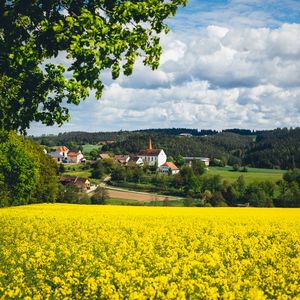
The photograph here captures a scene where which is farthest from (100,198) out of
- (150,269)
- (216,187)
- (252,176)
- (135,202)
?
(150,269)

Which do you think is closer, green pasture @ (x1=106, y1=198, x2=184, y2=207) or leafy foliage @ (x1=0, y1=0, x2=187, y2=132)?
leafy foliage @ (x1=0, y1=0, x2=187, y2=132)

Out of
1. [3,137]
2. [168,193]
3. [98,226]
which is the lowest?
[168,193]

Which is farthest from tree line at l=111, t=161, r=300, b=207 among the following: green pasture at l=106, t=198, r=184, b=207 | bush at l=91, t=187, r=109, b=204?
bush at l=91, t=187, r=109, b=204

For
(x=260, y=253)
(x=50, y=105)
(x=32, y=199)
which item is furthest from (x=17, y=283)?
(x=32, y=199)

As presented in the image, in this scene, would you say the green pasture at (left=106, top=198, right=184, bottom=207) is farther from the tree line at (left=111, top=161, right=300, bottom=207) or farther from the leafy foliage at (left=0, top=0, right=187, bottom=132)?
the leafy foliage at (left=0, top=0, right=187, bottom=132)

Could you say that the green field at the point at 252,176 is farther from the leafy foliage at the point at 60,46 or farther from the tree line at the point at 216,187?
the leafy foliage at the point at 60,46

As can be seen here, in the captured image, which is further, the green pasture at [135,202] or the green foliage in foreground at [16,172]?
the green pasture at [135,202]

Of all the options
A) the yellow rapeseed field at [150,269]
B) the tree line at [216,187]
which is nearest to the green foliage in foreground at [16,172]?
the tree line at [216,187]

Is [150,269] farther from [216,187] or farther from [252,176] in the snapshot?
[252,176]

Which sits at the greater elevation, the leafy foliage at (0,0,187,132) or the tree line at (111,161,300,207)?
the leafy foliage at (0,0,187,132)

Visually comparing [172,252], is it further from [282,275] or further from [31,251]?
[31,251]

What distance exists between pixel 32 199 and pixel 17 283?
172 ft

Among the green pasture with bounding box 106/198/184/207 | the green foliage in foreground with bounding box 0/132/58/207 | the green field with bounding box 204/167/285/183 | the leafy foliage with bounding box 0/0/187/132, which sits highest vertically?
the leafy foliage with bounding box 0/0/187/132

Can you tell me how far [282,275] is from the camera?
10828 millimetres
